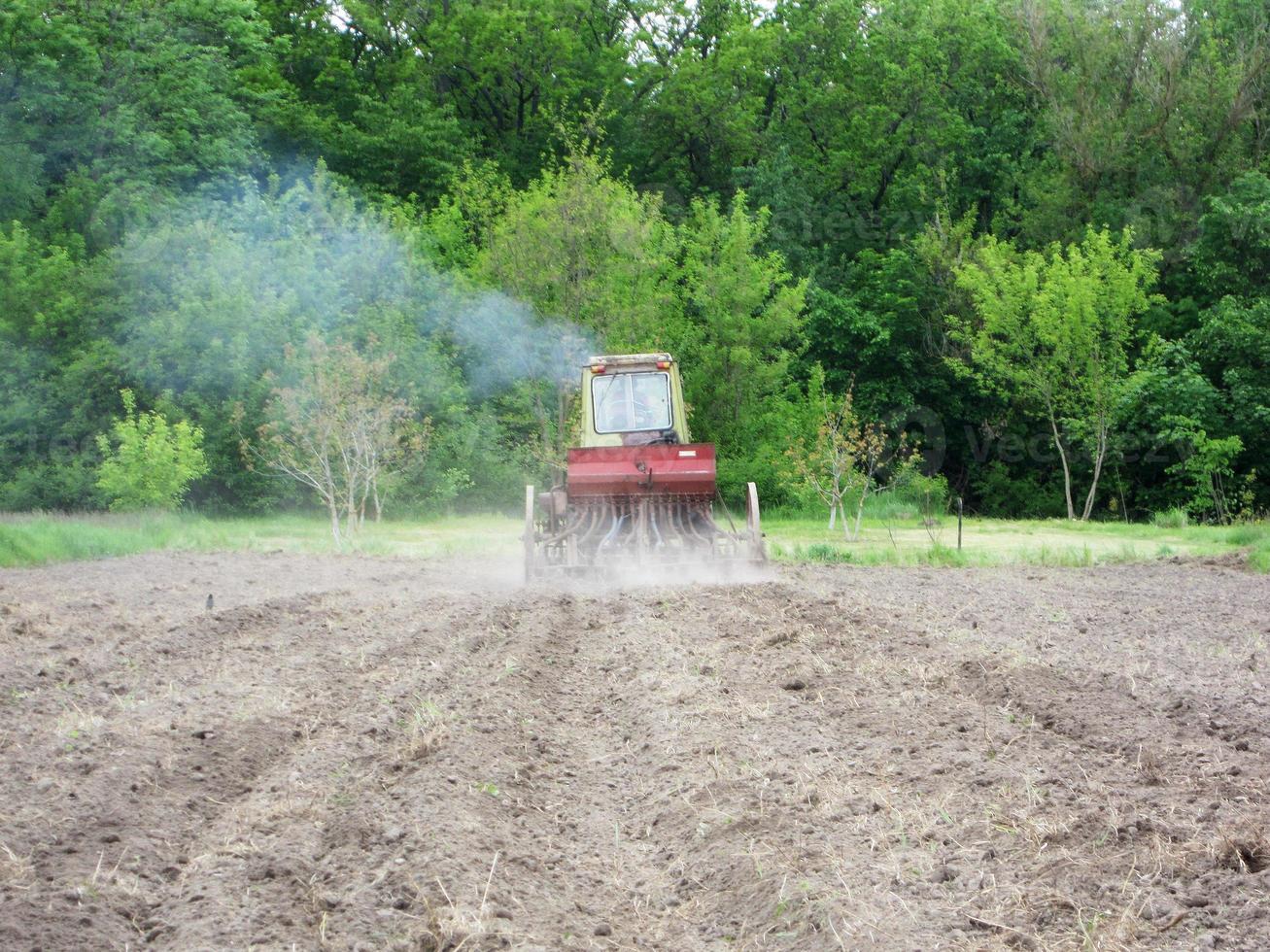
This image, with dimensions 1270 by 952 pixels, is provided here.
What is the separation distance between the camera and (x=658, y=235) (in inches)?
1390

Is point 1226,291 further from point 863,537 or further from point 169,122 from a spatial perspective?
point 169,122

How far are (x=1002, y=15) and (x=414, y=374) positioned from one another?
22379 mm

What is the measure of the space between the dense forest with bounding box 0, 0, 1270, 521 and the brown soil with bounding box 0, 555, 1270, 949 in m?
15.1

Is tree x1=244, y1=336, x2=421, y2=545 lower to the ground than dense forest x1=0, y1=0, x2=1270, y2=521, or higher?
lower

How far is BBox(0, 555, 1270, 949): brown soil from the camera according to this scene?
4586 millimetres

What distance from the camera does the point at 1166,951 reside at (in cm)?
416

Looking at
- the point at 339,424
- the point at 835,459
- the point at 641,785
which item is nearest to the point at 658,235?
the point at 835,459

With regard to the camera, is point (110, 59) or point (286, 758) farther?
point (110, 59)

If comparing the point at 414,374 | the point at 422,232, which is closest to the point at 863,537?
the point at 414,374

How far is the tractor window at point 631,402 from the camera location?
672 inches

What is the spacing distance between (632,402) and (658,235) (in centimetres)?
1897

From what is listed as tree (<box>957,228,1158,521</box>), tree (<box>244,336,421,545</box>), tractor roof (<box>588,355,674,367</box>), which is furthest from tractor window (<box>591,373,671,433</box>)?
tree (<box>957,228,1158,521</box>)

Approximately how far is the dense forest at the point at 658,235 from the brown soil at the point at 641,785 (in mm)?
15068

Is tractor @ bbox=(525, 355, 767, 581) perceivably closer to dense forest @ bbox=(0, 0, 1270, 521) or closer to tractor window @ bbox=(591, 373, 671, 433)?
tractor window @ bbox=(591, 373, 671, 433)
